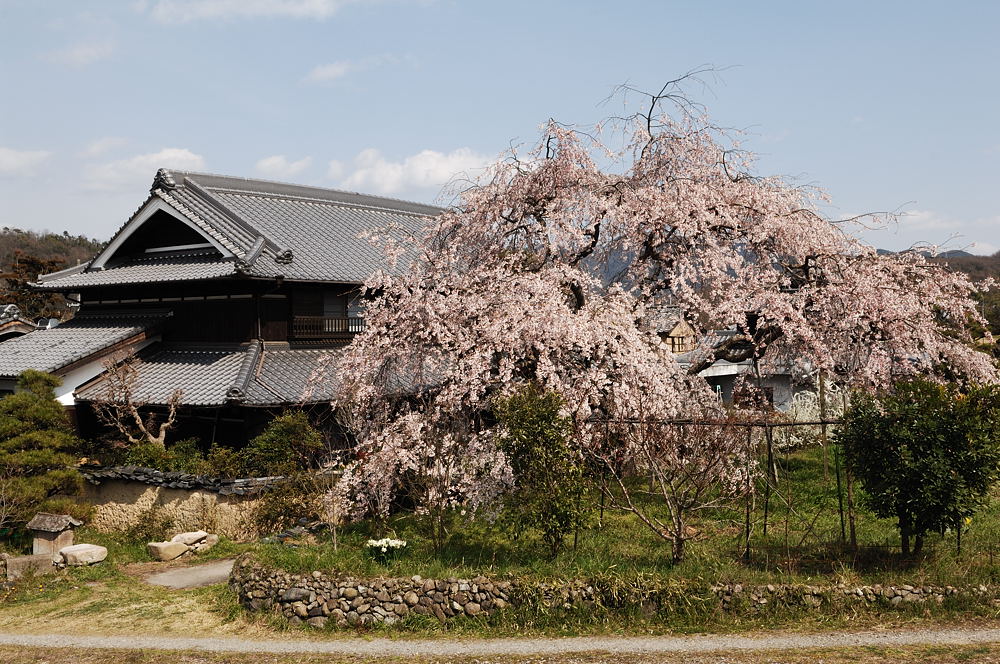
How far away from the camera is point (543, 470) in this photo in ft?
34.0

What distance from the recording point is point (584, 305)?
44.4ft

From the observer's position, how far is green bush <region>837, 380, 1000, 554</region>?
920 cm

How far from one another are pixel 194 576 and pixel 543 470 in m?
7.36

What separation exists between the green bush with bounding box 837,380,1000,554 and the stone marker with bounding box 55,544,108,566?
555 inches

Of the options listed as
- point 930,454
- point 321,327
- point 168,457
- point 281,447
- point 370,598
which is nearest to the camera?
point 930,454

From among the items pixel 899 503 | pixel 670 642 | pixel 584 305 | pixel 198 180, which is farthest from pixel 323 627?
pixel 198 180

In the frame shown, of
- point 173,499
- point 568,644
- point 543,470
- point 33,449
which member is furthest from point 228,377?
point 568,644

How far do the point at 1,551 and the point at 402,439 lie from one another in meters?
9.35

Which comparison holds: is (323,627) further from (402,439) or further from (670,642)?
(670,642)

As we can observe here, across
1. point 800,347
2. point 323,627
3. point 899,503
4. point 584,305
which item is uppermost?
A: point 584,305

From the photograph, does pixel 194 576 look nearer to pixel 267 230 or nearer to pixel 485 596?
pixel 485 596

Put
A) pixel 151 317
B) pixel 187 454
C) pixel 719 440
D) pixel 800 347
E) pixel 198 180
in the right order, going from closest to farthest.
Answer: pixel 719 440, pixel 800 347, pixel 187 454, pixel 151 317, pixel 198 180

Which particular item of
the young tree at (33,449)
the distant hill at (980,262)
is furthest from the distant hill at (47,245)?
the distant hill at (980,262)

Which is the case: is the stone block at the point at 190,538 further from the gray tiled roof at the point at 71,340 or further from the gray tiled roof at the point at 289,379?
the gray tiled roof at the point at 71,340
